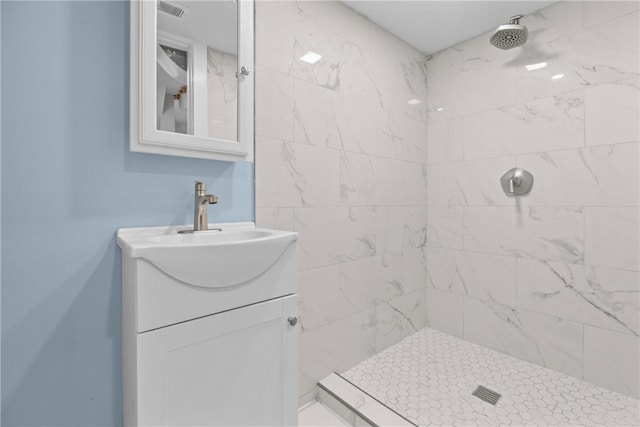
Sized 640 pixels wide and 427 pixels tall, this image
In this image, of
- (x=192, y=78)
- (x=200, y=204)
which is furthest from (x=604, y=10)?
(x=200, y=204)

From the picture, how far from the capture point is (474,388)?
1.62 meters

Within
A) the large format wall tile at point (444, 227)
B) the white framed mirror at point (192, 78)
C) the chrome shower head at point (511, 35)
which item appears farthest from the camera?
the large format wall tile at point (444, 227)

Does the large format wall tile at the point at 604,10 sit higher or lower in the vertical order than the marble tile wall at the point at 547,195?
higher

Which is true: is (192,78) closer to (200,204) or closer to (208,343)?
(200,204)

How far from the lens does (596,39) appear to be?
1.61 meters

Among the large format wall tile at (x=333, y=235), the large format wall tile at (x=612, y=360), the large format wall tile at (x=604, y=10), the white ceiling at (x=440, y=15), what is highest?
the white ceiling at (x=440, y=15)

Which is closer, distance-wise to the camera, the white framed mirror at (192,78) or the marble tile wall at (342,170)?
the white framed mirror at (192,78)

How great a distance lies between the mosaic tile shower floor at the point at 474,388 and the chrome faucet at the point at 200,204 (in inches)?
46.5

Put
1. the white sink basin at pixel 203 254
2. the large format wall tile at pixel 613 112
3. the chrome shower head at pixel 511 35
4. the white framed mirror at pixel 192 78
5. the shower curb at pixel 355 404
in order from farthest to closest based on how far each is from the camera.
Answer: the chrome shower head at pixel 511 35 < the large format wall tile at pixel 613 112 < the shower curb at pixel 355 404 < the white framed mirror at pixel 192 78 < the white sink basin at pixel 203 254

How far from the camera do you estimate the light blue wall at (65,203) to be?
91cm

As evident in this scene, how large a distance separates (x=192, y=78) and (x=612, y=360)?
7.80ft

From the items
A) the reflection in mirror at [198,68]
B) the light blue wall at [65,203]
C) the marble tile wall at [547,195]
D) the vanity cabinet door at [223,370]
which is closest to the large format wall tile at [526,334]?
the marble tile wall at [547,195]

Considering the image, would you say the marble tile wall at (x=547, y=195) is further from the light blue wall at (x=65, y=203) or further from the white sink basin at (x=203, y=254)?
the light blue wall at (x=65, y=203)

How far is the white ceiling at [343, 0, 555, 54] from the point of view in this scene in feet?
5.71
